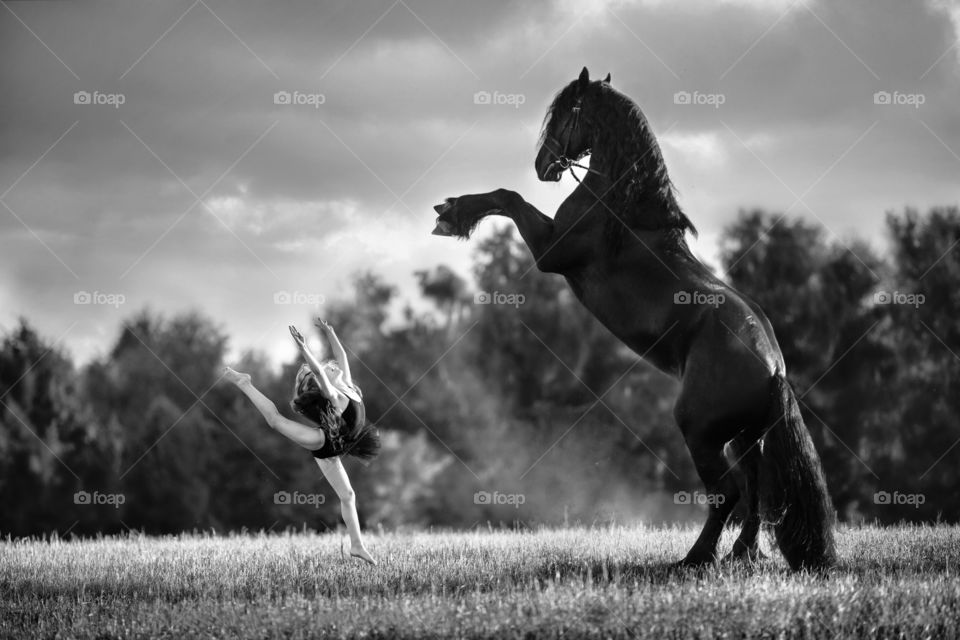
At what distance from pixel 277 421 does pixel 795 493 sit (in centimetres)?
403

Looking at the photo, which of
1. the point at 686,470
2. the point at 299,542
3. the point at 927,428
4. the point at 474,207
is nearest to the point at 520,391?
the point at 686,470

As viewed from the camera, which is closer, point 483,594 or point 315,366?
point 483,594

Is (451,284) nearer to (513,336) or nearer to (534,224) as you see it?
(513,336)

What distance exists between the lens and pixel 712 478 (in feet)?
25.2

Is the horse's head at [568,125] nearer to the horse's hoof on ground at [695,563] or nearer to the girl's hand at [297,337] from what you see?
the girl's hand at [297,337]

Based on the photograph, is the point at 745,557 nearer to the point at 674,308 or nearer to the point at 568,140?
the point at 674,308

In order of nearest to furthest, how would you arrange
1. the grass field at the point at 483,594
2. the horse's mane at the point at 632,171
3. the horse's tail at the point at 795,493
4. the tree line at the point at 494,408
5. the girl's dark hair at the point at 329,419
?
the grass field at the point at 483,594
the horse's tail at the point at 795,493
the girl's dark hair at the point at 329,419
the horse's mane at the point at 632,171
the tree line at the point at 494,408

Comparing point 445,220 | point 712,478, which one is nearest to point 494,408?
point 445,220

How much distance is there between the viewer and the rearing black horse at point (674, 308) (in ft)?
24.9

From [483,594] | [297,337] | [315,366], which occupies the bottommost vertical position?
[483,594]

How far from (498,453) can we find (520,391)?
2.74 m

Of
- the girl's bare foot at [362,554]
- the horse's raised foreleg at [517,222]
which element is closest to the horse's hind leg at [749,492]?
the horse's raised foreleg at [517,222]

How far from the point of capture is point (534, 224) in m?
8.60

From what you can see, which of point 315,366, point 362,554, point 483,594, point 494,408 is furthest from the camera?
point 494,408
